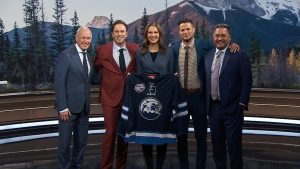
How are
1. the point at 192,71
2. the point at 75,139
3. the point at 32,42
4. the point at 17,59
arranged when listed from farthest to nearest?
the point at 32,42, the point at 17,59, the point at 75,139, the point at 192,71

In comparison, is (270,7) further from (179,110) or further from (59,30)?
(179,110)

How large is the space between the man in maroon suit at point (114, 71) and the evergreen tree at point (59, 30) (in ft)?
39.5

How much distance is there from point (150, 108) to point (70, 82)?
0.93 m

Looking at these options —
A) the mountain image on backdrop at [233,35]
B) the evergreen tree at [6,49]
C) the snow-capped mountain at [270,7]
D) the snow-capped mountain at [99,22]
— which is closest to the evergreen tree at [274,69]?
the mountain image on backdrop at [233,35]

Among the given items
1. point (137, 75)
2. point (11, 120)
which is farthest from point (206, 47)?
point (11, 120)

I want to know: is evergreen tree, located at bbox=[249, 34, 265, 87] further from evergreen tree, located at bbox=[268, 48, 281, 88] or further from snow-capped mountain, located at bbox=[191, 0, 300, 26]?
snow-capped mountain, located at bbox=[191, 0, 300, 26]

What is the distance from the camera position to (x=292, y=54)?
16.6 m

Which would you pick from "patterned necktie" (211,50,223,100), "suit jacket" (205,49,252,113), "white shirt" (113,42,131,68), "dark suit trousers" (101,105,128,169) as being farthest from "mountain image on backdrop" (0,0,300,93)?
"suit jacket" (205,49,252,113)

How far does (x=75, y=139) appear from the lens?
4.52 metres

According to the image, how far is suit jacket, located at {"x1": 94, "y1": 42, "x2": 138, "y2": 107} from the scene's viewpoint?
169 inches

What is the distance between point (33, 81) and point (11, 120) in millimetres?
6106

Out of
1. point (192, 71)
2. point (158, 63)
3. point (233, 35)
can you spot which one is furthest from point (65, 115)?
point (233, 35)

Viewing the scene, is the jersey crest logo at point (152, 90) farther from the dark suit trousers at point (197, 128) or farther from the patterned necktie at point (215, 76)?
the patterned necktie at point (215, 76)

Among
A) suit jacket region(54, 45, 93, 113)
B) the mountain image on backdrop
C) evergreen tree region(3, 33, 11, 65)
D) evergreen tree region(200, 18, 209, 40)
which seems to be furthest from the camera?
evergreen tree region(3, 33, 11, 65)
